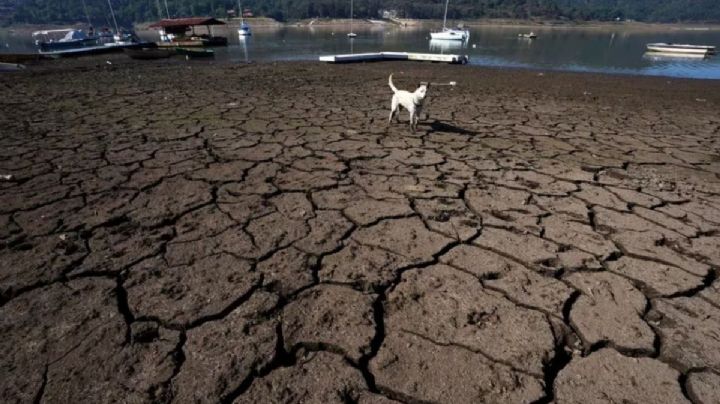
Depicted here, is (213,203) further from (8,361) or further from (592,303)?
(592,303)

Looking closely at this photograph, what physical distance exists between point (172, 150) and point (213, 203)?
1.66 m

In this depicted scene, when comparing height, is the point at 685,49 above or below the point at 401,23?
below

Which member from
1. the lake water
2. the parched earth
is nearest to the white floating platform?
the lake water

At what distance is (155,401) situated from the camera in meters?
1.41

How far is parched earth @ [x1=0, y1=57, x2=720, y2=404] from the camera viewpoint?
1544 millimetres

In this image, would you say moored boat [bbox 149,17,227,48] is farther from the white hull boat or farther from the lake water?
the white hull boat

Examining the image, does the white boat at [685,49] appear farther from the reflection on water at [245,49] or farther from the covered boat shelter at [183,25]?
the covered boat shelter at [183,25]

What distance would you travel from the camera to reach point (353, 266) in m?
2.26

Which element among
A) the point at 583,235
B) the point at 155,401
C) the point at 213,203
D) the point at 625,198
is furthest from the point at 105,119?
the point at 625,198

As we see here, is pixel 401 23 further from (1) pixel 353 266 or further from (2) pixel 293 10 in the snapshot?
(1) pixel 353 266

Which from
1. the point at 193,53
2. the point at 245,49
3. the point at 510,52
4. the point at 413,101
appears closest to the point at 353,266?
the point at 413,101

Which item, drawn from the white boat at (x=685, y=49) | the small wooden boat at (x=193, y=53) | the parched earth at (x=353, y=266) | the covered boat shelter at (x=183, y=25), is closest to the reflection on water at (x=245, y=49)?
the covered boat shelter at (x=183, y=25)

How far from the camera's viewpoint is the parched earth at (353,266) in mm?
1544

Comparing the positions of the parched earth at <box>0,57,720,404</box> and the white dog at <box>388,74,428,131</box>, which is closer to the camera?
the parched earth at <box>0,57,720,404</box>
